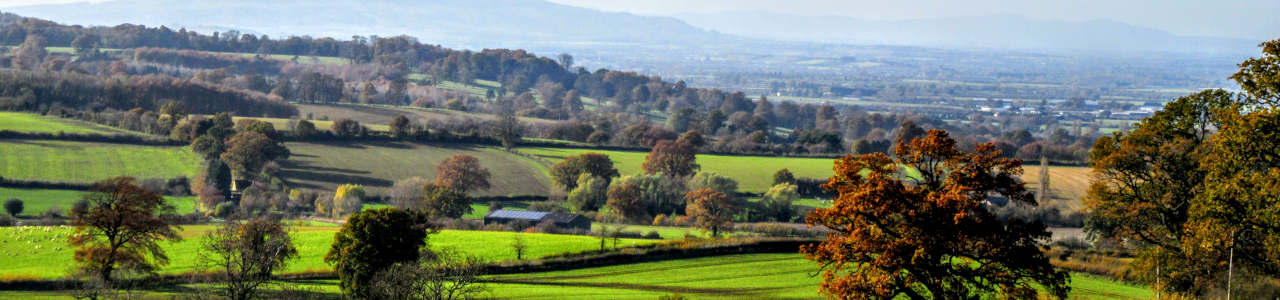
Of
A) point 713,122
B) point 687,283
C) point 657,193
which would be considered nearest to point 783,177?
point 657,193

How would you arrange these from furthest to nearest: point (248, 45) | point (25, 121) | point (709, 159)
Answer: point (248, 45) < point (709, 159) < point (25, 121)

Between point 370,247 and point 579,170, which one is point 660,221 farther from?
point 370,247

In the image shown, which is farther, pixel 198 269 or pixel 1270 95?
pixel 198 269

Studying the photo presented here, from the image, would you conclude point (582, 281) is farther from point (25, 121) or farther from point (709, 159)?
point (25, 121)

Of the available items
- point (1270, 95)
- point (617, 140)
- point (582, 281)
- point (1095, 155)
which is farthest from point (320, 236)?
point (617, 140)

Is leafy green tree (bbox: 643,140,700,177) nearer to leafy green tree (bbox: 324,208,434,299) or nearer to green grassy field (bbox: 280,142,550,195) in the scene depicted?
green grassy field (bbox: 280,142,550,195)

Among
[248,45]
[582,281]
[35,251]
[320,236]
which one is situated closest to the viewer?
[582,281]

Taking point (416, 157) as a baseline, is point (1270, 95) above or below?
above
